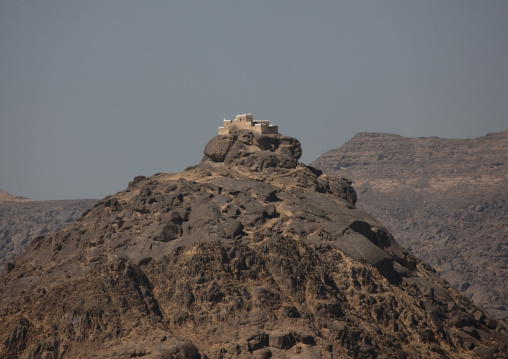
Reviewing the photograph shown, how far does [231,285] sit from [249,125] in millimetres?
37399

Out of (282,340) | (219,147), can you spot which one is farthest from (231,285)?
(219,147)

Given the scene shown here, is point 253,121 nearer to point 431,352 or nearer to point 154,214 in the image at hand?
point 154,214

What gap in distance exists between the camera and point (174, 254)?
121500 millimetres

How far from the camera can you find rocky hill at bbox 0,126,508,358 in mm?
109750

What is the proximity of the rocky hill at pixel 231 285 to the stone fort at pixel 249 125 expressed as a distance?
25.4 ft

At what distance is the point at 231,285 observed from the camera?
4564 inches

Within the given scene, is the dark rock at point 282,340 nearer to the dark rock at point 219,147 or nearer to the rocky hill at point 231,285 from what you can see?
the rocky hill at point 231,285

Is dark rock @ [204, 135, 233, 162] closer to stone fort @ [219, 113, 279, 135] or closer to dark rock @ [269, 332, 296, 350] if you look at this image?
stone fort @ [219, 113, 279, 135]

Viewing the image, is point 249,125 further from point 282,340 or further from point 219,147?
point 282,340

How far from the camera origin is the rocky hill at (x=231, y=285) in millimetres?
109750

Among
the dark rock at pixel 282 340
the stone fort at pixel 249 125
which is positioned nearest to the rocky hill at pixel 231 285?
the dark rock at pixel 282 340

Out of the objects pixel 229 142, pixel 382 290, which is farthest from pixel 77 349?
pixel 229 142

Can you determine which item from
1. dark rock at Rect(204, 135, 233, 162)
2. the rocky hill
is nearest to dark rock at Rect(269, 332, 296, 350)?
the rocky hill

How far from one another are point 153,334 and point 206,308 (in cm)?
766
